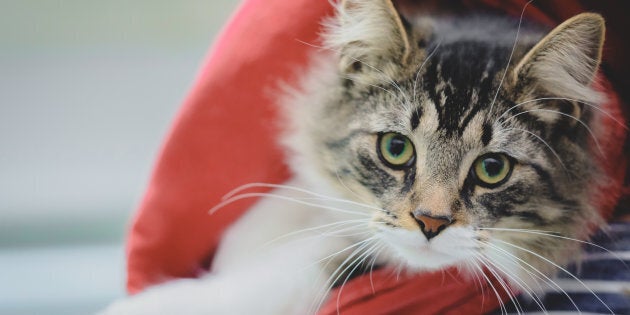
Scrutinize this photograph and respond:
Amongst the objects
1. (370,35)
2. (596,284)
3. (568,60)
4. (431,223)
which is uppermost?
(370,35)

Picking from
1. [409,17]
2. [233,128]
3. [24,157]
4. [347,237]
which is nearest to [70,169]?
[24,157]

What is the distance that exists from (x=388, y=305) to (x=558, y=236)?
219 mm

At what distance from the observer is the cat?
73 centimetres

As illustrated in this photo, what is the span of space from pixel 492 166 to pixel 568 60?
14 centimetres

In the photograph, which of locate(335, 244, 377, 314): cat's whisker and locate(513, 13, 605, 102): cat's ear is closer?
locate(513, 13, 605, 102): cat's ear

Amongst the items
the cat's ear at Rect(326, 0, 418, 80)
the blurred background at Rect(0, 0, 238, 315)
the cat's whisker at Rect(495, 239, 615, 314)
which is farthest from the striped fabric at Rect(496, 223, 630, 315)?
the blurred background at Rect(0, 0, 238, 315)

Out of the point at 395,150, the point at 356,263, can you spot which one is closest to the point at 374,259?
the point at 356,263

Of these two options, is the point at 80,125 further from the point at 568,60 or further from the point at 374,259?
the point at 568,60

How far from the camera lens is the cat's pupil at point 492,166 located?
0.73 meters

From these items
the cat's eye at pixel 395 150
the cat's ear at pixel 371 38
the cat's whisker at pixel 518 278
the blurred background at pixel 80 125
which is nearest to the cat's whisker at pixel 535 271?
the cat's whisker at pixel 518 278

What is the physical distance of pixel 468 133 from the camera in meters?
0.73

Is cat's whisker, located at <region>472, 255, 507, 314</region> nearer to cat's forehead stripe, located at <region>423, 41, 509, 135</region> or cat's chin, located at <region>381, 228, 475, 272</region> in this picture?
cat's chin, located at <region>381, 228, 475, 272</region>

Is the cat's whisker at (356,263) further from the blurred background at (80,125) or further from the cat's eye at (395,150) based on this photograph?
the blurred background at (80,125)

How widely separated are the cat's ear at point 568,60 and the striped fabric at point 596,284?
0.62ft
